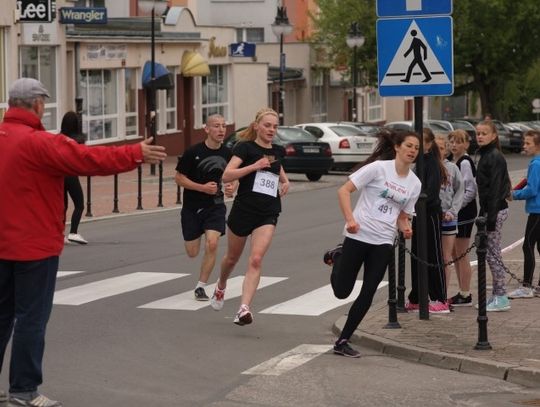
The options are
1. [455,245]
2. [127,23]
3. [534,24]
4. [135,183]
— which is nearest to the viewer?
[455,245]

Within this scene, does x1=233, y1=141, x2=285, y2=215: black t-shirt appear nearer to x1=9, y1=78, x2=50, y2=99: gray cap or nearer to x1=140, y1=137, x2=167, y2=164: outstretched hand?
x1=9, y1=78, x2=50, y2=99: gray cap

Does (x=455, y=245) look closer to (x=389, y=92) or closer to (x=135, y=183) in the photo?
(x=389, y=92)

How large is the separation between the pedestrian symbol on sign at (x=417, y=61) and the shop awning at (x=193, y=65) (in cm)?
3638

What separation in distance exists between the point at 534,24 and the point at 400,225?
51538mm

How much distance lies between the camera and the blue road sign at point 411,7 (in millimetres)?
11273

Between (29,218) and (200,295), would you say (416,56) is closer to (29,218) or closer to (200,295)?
(200,295)

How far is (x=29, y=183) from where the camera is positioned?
25.2ft

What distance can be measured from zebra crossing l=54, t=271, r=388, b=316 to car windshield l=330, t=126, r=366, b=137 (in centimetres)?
2366

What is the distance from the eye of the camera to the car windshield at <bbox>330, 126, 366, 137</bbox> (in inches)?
1524

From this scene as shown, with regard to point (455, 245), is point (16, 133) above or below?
above

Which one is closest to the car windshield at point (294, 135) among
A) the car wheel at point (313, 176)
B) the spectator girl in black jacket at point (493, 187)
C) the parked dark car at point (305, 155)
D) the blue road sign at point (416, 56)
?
the parked dark car at point (305, 155)

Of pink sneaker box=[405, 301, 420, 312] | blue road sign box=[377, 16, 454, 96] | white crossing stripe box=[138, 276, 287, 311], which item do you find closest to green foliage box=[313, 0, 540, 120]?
white crossing stripe box=[138, 276, 287, 311]

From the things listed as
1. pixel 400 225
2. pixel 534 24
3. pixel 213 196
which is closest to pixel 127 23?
pixel 534 24

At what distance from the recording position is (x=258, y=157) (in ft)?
37.8
